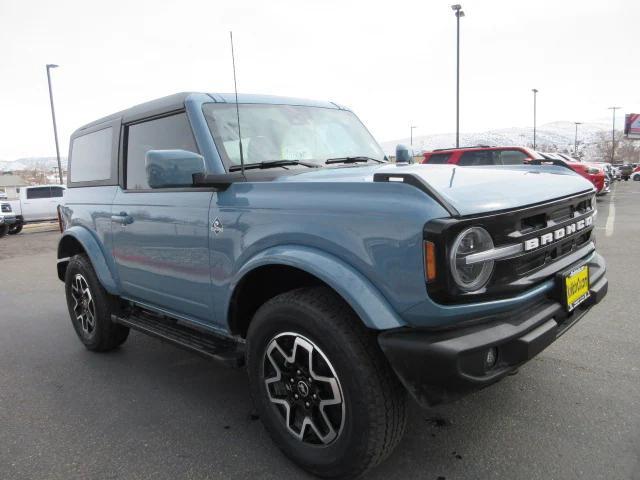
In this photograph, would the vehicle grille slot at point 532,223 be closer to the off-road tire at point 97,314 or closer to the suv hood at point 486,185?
the suv hood at point 486,185

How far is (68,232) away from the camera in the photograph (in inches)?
166

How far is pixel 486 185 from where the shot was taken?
2.23 m

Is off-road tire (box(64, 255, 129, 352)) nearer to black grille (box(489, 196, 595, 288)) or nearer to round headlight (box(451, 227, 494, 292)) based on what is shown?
round headlight (box(451, 227, 494, 292))

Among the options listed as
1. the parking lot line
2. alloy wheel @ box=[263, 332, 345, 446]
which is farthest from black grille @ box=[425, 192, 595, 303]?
the parking lot line

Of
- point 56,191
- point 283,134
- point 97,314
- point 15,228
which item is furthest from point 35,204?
point 283,134

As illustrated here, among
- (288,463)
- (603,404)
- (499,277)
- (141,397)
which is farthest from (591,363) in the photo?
(141,397)

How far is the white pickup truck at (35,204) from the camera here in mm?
16594

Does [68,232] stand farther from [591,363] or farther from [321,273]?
[591,363]

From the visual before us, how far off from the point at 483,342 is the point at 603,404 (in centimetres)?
151

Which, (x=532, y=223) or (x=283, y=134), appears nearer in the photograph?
(x=532, y=223)

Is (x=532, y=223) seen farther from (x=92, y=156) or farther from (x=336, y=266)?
(x=92, y=156)

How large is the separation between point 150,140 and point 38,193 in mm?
16199

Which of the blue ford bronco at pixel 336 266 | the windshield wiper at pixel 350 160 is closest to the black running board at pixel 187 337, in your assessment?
the blue ford bronco at pixel 336 266

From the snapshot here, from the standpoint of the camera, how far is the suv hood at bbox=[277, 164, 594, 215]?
6.63 feet
